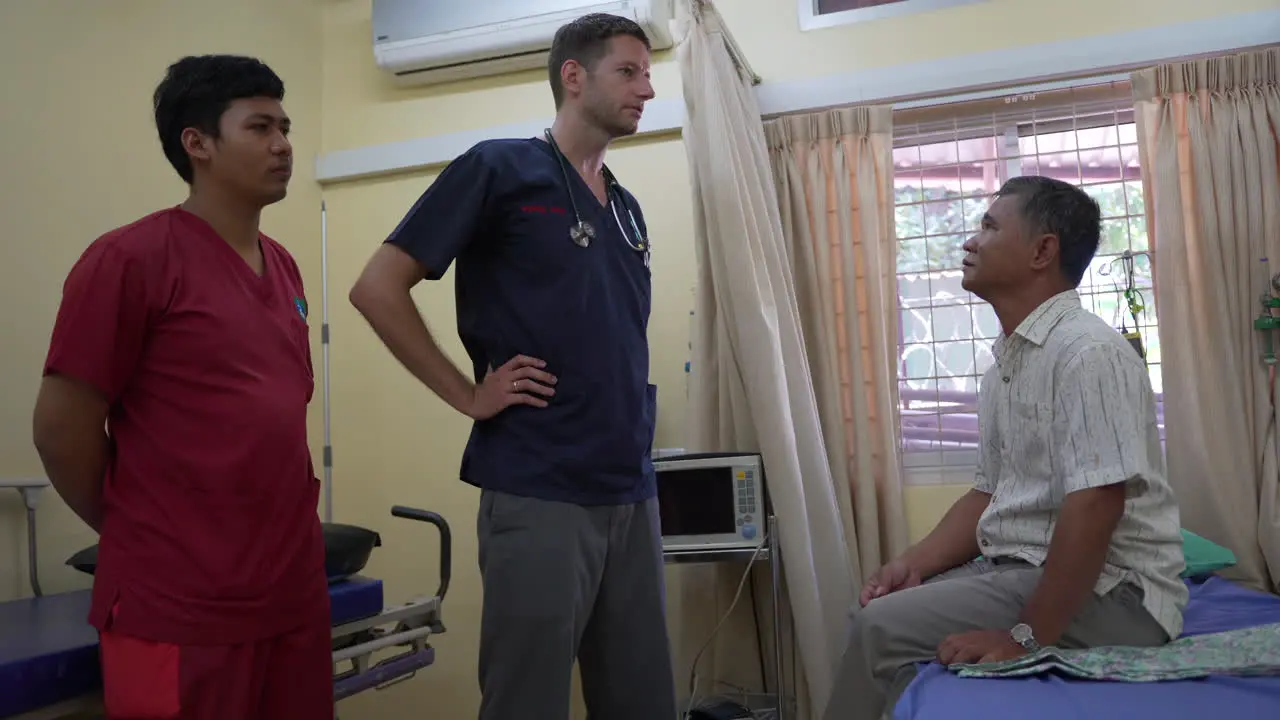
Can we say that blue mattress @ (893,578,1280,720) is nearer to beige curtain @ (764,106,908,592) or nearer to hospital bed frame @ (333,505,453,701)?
hospital bed frame @ (333,505,453,701)

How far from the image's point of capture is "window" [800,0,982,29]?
3299 millimetres

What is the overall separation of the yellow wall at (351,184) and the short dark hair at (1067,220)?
1310mm

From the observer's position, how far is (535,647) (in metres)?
1.35

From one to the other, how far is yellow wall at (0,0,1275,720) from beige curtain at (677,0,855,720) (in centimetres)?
48

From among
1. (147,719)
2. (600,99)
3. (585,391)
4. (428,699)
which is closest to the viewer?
(147,719)

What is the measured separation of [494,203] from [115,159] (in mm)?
1946

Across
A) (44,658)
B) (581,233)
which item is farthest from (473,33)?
(44,658)

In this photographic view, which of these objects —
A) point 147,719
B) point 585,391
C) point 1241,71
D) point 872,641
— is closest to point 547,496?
point 585,391

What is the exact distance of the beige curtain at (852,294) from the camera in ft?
10.1

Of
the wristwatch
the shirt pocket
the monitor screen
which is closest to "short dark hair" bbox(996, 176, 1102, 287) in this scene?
the shirt pocket

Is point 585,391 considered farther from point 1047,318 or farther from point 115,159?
point 115,159

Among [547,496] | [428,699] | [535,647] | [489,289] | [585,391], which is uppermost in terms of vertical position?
[489,289]

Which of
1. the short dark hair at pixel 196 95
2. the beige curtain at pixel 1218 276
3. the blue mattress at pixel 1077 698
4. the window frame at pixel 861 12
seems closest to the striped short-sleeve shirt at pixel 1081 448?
the blue mattress at pixel 1077 698

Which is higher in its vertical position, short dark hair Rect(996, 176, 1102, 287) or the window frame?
the window frame
